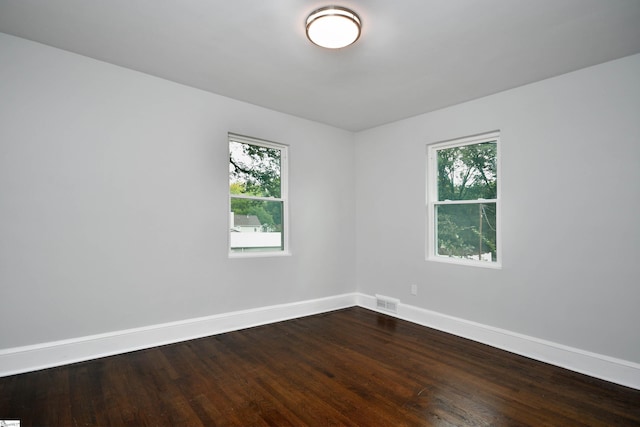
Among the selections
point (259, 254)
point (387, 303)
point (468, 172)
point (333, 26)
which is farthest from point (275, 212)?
point (333, 26)

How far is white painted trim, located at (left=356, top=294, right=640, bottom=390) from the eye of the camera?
2766mm

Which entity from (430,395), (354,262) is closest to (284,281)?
(354,262)

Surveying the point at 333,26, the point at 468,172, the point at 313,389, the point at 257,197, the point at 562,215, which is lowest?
the point at 313,389

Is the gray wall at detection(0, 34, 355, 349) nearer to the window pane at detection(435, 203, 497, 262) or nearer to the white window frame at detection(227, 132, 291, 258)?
the white window frame at detection(227, 132, 291, 258)

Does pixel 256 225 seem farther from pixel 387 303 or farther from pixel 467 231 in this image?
pixel 467 231

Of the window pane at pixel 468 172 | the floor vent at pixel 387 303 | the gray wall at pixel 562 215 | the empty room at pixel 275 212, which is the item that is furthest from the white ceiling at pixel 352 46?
the floor vent at pixel 387 303

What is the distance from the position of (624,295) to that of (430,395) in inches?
74.2

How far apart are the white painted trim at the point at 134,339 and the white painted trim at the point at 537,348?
164cm

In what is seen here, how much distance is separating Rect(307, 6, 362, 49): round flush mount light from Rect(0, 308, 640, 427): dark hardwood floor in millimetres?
2639

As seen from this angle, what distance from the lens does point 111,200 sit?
3.17 meters

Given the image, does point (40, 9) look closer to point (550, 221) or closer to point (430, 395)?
point (430, 395)

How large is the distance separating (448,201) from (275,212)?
2.21m

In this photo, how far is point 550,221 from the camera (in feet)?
10.6

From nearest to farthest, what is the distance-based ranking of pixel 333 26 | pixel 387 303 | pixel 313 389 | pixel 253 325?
pixel 333 26, pixel 313 389, pixel 253 325, pixel 387 303
